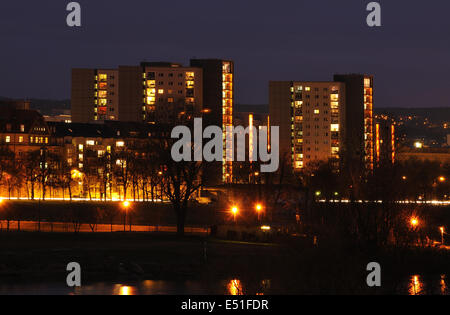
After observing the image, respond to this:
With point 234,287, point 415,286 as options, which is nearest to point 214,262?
point 234,287

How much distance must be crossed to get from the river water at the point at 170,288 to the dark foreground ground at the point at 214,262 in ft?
2.45

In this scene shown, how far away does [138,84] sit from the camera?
18288cm

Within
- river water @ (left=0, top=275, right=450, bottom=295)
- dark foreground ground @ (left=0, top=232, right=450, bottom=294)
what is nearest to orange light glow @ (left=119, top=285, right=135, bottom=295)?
river water @ (left=0, top=275, right=450, bottom=295)

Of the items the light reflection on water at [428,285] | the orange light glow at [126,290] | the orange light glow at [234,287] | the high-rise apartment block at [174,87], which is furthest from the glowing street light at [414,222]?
the high-rise apartment block at [174,87]

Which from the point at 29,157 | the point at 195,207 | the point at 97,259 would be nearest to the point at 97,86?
the point at 29,157

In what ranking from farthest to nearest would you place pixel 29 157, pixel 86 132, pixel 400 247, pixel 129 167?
pixel 86 132, pixel 29 157, pixel 129 167, pixel 400 247

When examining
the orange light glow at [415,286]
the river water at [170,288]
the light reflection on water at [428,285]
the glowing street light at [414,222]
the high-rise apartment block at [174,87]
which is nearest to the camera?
the river water at [170,288]

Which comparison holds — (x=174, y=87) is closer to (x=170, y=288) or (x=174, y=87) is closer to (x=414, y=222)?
(x=414, y=222)

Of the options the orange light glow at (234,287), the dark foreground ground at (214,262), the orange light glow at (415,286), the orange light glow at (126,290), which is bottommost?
the orange light glow at (126,290)

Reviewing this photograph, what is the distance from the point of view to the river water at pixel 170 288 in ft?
152

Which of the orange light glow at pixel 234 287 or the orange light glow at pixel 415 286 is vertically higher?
the orange light glow at pixel 234 287

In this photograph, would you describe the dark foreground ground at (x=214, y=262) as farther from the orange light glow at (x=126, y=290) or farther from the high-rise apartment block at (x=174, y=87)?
the high-rise apartment block at (x=174, y=87)

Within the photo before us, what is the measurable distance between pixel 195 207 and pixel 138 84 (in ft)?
264
